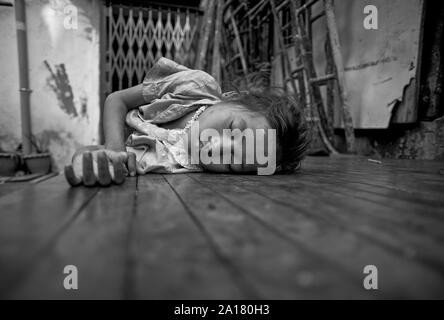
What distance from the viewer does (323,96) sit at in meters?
2.88

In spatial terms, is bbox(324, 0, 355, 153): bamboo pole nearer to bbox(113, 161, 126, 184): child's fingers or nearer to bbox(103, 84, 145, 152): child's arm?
bbox(103, 84, 145, 152): child's arm

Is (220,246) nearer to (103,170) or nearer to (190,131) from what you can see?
(103,170)

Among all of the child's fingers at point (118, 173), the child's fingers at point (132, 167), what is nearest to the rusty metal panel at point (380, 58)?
the child's fingers at point (132, 167)

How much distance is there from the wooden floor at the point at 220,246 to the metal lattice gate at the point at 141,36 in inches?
123

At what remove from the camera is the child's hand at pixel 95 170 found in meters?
0.72

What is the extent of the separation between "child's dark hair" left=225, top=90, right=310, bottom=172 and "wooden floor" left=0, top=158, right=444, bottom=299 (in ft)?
1.79

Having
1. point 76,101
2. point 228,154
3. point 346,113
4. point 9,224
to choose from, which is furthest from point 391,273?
point 76,101

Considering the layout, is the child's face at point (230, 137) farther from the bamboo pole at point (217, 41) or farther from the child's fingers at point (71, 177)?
the bamboo pole at point (217, 41)

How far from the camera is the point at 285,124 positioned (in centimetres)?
114

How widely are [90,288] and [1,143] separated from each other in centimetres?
360

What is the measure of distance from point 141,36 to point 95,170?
3.18m

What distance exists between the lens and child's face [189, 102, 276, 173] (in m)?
0.99

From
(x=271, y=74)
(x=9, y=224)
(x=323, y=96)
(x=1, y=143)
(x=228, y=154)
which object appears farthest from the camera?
(x=271, y=74)
